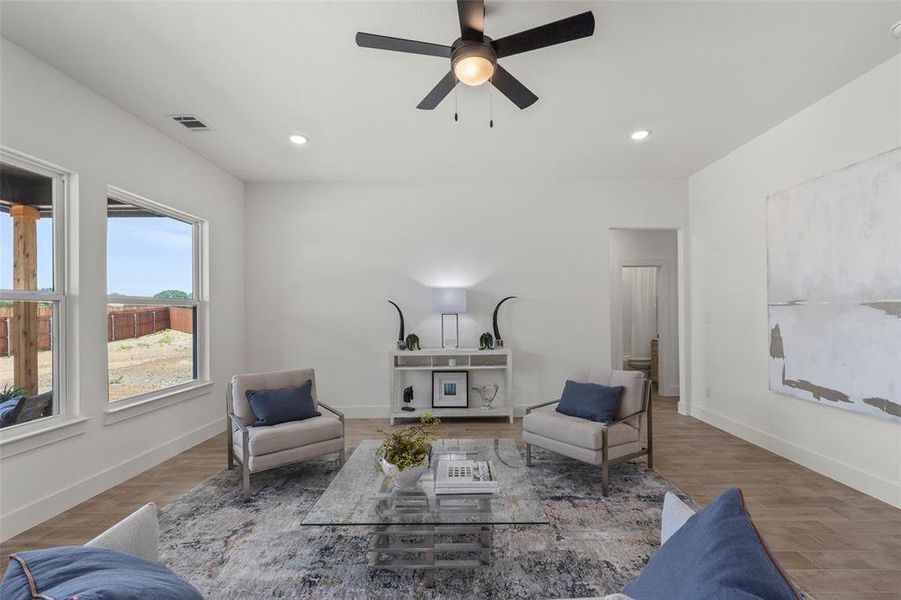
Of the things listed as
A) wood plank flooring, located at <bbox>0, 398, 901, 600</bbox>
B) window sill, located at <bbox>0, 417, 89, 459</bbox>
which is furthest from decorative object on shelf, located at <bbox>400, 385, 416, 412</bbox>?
window sill, located at <bbox>0, 417, 89, 459</bbox>

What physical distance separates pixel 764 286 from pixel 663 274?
273cm

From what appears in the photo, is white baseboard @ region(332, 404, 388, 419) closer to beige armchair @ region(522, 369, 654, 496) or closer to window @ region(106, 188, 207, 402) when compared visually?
window @ region(106, 188, 207, 402)

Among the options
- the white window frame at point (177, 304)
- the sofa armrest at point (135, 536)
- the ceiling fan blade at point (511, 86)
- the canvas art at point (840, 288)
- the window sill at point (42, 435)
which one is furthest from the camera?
the white window frame at point (177, 304)

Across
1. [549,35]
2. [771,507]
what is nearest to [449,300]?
[549,35]

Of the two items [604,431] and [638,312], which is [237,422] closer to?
[604,431]

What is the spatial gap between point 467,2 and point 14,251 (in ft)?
10.3

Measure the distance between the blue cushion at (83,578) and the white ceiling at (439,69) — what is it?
2.56m

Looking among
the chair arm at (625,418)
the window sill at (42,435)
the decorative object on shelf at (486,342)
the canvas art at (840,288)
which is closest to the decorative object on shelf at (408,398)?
the decorative object on shelf at (486,342)

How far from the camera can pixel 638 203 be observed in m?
5.50

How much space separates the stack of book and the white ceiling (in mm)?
2587

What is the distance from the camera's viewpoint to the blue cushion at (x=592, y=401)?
11.1 ft

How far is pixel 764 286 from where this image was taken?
409cm

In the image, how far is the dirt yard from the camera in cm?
347

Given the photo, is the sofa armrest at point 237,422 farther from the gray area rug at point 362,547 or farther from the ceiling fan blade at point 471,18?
the ceiling fan blade at point 471,18
